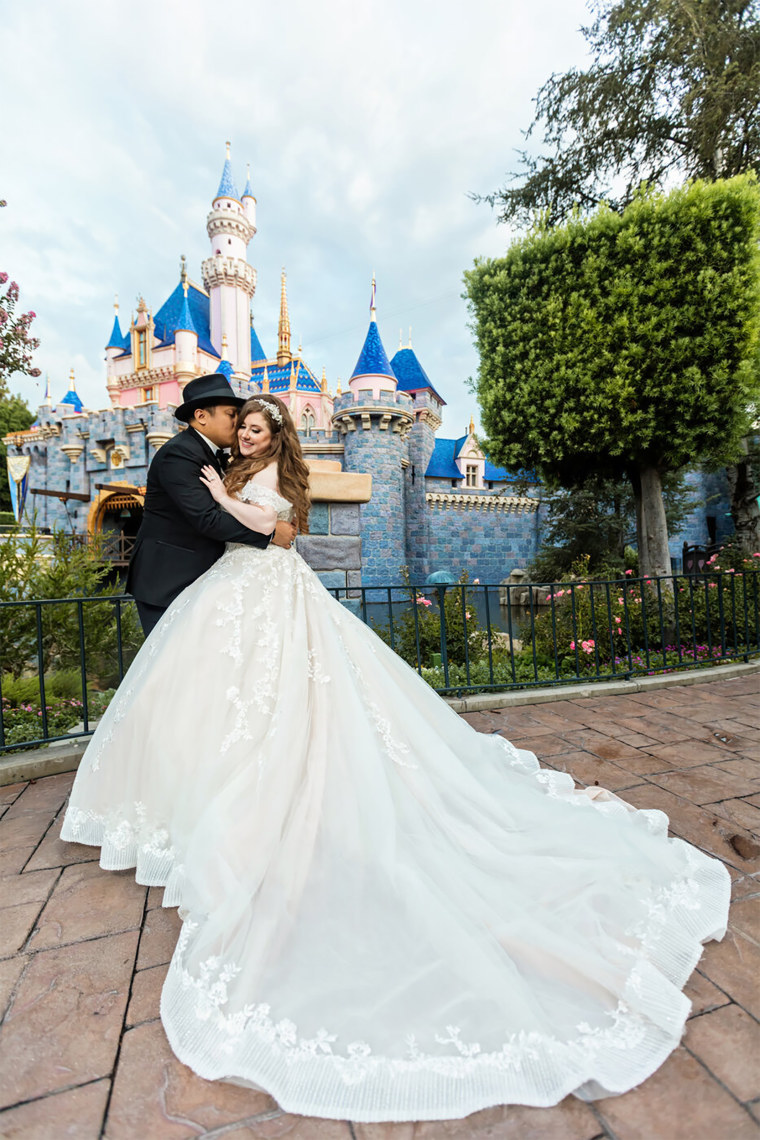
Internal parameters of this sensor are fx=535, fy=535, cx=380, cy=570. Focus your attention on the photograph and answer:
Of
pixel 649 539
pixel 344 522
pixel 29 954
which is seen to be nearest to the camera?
pixel 29 954

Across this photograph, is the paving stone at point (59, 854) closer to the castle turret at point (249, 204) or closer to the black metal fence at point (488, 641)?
the black metal fence at point (488, 641)

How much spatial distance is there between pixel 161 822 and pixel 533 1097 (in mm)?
1426

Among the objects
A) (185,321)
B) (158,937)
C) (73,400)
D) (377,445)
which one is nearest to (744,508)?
(158,937)

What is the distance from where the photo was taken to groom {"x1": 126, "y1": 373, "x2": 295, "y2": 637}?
2225 millimetres

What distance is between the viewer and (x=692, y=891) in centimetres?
172

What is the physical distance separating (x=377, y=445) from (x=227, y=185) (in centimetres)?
1941

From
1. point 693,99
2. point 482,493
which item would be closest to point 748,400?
point 693,99

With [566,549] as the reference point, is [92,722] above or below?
below

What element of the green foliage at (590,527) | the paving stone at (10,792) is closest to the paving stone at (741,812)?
the paving stone at (10,792)

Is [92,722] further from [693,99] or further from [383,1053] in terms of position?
[693,99]

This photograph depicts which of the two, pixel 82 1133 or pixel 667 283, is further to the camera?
pixel 667 283

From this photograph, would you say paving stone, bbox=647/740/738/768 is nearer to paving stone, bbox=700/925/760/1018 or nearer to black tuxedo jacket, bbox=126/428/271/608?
paving stone, bbox=700/925/760/1018

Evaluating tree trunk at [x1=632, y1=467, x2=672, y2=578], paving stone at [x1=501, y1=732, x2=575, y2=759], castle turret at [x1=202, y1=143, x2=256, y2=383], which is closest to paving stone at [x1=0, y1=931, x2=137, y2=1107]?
paving stone at [x1=501, y1=732, x2=575, y2=759]

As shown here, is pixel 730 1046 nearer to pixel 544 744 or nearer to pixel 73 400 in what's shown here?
pixel 544 744
